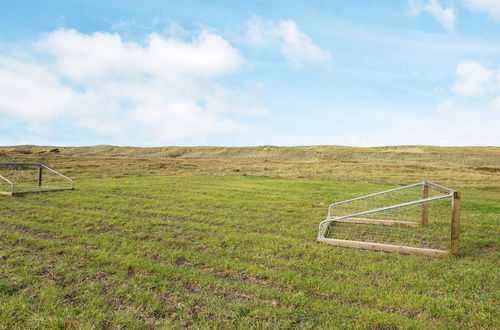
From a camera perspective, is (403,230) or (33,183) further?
(33,183)

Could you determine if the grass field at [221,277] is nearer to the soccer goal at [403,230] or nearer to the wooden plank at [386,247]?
the wooden plank at [386,247]

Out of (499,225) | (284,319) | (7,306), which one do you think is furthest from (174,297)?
(499,225)

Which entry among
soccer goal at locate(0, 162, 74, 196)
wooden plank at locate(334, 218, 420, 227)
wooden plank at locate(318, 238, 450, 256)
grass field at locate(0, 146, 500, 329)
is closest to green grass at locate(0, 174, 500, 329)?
grass field at locate(0, 146, 500, 329)

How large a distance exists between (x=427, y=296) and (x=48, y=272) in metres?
6.30

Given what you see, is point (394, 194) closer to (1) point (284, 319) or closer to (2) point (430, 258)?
(2) point (430, 258)

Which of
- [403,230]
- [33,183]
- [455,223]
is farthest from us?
[33,183]

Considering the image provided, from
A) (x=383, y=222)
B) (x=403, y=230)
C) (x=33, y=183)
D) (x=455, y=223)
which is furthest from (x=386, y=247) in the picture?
(x=33, y=183)

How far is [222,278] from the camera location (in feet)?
18.4

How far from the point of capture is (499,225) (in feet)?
35.3

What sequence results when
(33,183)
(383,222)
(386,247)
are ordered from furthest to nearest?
(33,183)
(383,222)
(386,247)

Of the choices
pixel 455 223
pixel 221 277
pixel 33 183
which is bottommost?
pixel 33 183

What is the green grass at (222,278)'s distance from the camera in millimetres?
4309

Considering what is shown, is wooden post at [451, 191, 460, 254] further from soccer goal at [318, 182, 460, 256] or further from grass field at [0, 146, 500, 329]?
grass field at [0, 146, 500, 329]

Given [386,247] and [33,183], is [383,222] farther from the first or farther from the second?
[33,183]
